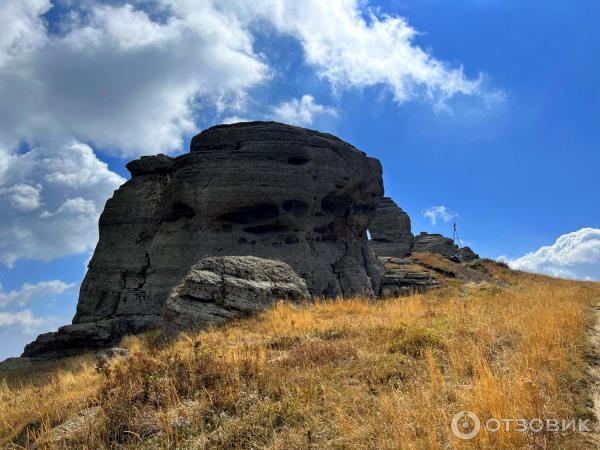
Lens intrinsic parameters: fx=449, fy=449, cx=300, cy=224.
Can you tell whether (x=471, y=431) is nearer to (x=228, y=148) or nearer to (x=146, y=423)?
(x=146, y=423)

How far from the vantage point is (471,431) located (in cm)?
453

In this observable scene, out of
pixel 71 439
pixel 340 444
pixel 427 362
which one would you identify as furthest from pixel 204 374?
pixel 427 362

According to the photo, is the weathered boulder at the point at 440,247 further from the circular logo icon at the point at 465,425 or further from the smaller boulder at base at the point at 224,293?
the circular logo icon at the point at 465,425

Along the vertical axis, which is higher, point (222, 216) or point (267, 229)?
point (222, 216)

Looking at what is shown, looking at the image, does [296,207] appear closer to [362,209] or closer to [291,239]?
[291,239]

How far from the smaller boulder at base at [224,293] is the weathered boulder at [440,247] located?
1878 inches

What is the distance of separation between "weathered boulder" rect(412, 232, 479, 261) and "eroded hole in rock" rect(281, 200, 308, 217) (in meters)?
31.8

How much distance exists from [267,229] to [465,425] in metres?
28.9

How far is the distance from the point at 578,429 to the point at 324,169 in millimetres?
30824

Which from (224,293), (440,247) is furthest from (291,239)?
(440,247)

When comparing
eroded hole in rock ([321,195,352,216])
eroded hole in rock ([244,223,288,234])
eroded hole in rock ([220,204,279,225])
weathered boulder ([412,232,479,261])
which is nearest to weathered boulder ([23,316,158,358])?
eroded hole in rock ([220,204,279,225])

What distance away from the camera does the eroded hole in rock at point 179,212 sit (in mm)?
33156

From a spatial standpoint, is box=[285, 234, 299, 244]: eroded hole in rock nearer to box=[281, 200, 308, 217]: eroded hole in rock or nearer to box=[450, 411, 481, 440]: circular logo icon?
box=[281, 200, 308, 217]: eroded hole in rock

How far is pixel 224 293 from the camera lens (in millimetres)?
14516
